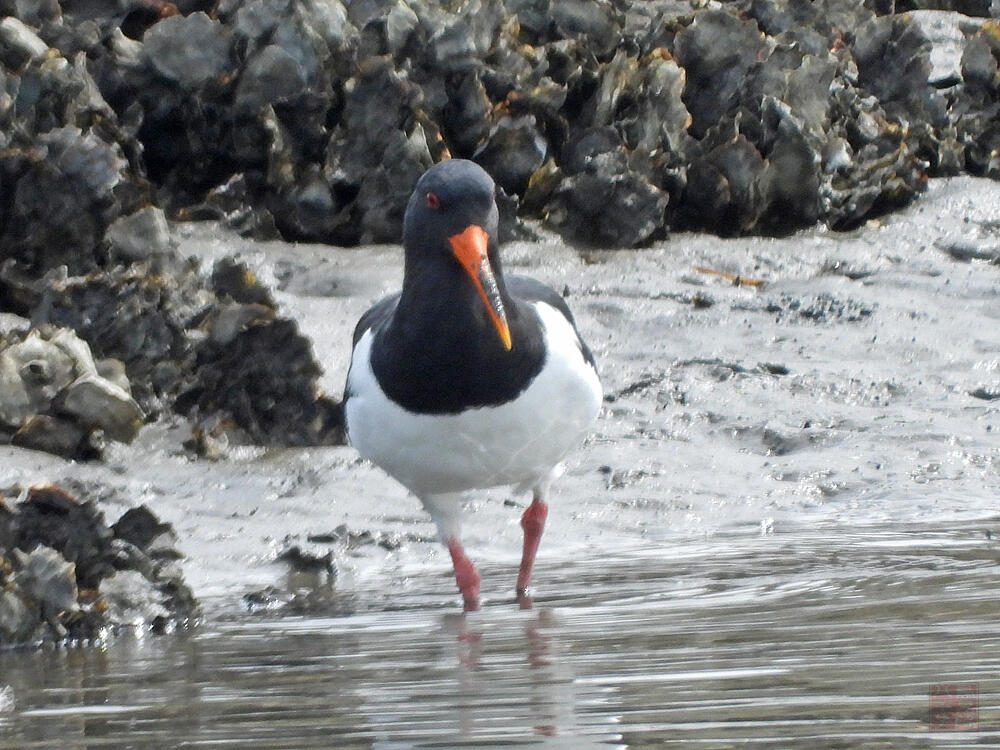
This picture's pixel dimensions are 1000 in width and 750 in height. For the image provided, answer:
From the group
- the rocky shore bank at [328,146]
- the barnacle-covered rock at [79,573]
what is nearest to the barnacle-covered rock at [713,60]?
the rocky shore bank at [328,146]

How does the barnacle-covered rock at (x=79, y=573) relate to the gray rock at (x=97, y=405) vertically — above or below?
below

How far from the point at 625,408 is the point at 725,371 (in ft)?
1.85

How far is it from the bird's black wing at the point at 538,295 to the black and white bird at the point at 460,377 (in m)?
0.31

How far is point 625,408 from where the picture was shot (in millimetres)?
6961

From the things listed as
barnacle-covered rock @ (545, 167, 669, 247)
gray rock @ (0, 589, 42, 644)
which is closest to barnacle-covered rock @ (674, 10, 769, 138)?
barnacle-covered rock @ (545, 167, 669, 247)

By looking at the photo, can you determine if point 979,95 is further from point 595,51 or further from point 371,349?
point 371,349

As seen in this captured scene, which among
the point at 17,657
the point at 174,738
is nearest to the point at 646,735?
the point at 174,738

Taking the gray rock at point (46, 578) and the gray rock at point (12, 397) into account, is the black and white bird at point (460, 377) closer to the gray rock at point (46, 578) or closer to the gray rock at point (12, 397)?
the gray rock at point (46, 578)

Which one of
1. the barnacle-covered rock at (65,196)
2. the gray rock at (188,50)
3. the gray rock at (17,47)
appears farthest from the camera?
the gray rock at (188,50)

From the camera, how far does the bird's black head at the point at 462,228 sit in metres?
4.93

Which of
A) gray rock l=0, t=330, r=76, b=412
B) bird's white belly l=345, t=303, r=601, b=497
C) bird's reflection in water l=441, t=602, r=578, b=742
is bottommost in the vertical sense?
bird's reflection in water l=441, t=602, r=578, b=742

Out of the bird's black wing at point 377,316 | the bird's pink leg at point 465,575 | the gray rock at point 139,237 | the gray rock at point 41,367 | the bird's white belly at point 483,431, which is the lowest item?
the bird's pink leg at point 465,575

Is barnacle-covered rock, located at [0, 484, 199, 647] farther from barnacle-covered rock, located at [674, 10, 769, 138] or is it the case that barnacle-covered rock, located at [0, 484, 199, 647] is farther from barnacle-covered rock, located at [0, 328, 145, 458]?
barnacle-covered rock, located at [674, 10, 769, 138]

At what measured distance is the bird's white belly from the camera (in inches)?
201
